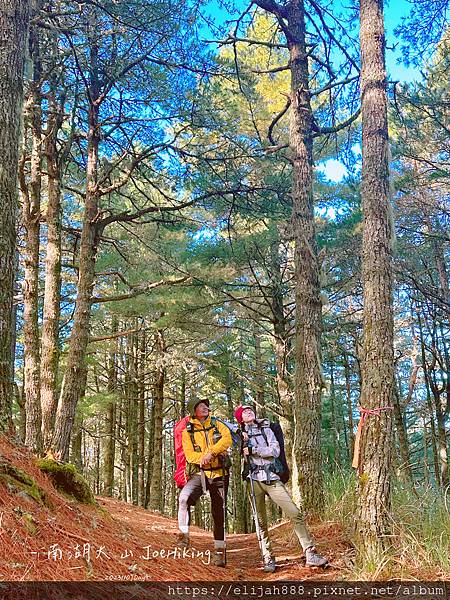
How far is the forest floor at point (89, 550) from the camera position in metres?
2.74

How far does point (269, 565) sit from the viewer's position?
464cm

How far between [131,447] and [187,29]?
13209 millimetres

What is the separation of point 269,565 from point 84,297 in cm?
550

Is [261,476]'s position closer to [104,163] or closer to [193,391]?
[104,163]

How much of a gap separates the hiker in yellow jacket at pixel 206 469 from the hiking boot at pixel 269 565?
45 cm

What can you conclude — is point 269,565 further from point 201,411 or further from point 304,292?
point 304,292

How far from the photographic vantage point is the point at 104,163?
31.0 feet

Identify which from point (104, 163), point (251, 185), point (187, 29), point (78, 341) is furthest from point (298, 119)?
point (78, 341)

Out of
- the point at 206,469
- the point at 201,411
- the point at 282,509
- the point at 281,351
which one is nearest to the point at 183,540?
the point at 206,469

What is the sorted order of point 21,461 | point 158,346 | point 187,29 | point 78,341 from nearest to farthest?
point 21,461 → point 187,29 → point 78,341 → point 158,346

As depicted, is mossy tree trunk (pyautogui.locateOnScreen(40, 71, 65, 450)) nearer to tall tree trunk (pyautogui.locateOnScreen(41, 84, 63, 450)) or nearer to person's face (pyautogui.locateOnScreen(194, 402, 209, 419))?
tall tree trunk (pyautogui.locateOnScreen(41, 84, 63, 450))

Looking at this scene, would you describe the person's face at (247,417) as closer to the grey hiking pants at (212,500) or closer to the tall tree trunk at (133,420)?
the grey hiking pants at (212,500)

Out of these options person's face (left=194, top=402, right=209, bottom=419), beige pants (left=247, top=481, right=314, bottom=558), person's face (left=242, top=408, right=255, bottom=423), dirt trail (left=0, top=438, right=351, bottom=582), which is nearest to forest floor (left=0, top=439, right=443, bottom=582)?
dirt trail (left=0, top=438, right=351, bottom=582)

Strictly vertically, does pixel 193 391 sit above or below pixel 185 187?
below
